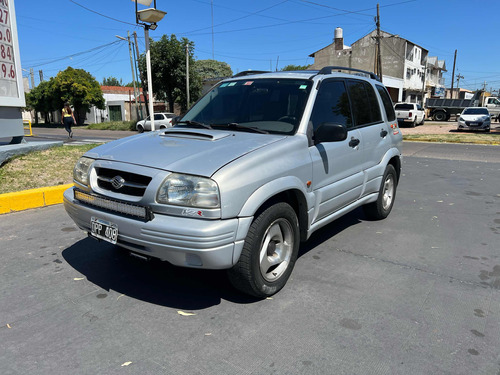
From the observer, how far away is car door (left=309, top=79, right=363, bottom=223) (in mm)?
3707

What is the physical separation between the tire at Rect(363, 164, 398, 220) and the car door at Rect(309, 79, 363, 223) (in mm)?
845

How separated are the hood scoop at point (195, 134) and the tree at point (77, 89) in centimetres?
4109

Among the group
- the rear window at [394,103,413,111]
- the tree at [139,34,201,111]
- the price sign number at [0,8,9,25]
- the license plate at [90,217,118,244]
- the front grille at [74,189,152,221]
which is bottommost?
the license plate at [90,217,118,244]

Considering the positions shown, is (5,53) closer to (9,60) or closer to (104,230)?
(9,60)

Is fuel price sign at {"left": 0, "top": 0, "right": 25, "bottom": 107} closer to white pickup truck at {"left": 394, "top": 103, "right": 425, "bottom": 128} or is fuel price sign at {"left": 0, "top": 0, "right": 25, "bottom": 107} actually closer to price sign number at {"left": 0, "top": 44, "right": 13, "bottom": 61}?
price sign number at {"left": 0, "top": 44, "right": 13, "bottom": 61}

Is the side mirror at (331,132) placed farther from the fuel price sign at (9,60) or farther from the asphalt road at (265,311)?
the fuel price sign at (9,60)

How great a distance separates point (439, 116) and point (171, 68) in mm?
26128

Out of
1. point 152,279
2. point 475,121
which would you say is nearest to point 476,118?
point 475,121

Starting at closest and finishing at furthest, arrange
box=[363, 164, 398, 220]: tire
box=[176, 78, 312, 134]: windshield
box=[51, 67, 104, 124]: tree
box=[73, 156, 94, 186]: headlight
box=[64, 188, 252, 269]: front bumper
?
box=[64, 188, 252, 269]: front bumper, box=[73, 156, 94, 186]: headlight, box=[176, 78, 312, 134]: windshield, box=[363, 164, 398, 220]: tire, box=[51, 67, 104, 124]: tree

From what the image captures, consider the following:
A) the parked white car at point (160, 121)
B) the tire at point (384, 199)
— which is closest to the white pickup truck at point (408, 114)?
the parked white car at point (160, 121)

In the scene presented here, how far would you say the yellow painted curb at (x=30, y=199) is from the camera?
5.72 m

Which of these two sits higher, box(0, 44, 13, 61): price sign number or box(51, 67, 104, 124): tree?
box(51, 67, 104, 124): tree

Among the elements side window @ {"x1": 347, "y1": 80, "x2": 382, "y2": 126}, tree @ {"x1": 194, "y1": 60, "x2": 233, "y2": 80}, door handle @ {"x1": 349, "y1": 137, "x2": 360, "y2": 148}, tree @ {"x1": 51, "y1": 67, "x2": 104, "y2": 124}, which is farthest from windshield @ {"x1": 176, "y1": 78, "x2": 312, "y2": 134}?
tree @ {"x1": 194, "y1": 60, "x2": 233, "y2": 80}

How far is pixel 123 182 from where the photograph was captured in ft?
9.80
